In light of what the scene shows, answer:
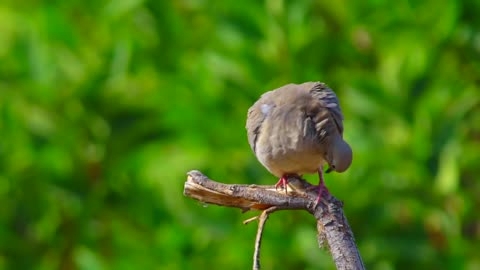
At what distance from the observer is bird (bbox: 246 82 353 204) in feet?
8.52

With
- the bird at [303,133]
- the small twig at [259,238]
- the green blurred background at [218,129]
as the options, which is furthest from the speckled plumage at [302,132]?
the green blurred background at [218,129]

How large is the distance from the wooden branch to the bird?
33mm

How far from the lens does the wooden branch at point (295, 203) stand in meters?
2.53

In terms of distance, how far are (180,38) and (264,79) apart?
40.9 inches

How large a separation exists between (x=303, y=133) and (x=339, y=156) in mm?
92

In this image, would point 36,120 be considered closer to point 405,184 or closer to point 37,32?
point 37,32

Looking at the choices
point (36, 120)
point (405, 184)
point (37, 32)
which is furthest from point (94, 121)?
point (405, 184)

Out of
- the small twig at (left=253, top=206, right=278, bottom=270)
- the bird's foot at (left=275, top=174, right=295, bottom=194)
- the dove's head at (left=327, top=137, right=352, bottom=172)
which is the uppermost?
the bird's foot at (left=275, top=174, right=295, bottom=194)

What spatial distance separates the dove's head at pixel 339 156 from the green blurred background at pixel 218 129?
275 centimetres

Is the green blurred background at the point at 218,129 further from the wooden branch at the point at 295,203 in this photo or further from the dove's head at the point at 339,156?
the dove's head at the point at 339,156

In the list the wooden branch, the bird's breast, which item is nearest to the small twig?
the wooden branch

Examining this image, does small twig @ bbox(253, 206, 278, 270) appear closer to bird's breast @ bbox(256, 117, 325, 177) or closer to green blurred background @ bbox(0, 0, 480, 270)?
bird's breast @ bbox(256, 117, 325, 177)

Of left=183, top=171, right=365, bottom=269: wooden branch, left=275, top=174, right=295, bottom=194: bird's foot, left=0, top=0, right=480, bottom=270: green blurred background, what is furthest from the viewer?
left=0, top=0, right=480, bottom=270: green blurred background

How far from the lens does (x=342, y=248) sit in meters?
2.53
